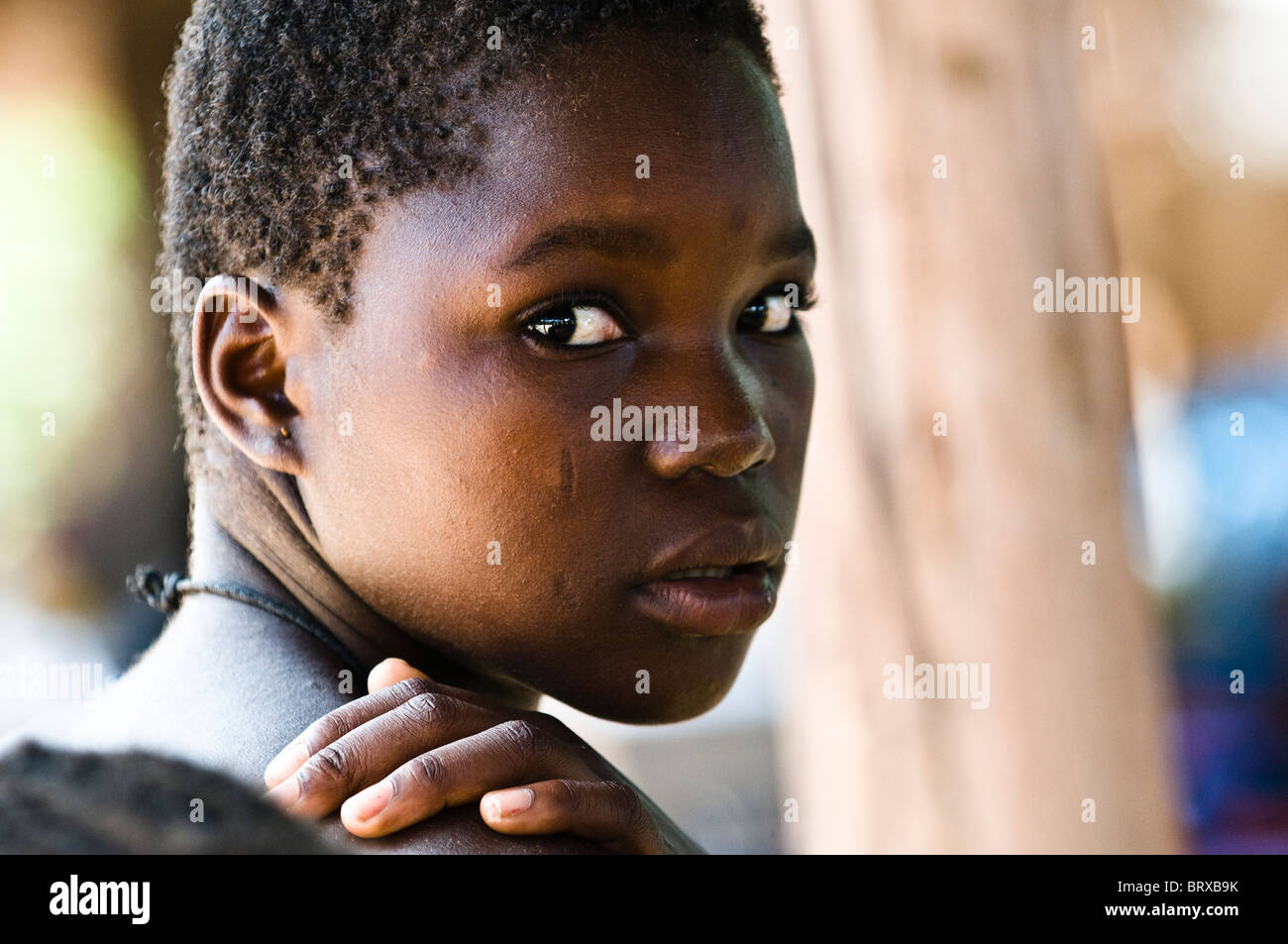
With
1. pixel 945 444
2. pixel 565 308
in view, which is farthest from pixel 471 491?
pixel 945 444

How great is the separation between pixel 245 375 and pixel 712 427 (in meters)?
0.49

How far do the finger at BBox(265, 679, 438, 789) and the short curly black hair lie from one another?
391 mm

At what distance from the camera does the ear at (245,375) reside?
4.30 ft

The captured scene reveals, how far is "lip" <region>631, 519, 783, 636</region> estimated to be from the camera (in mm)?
1279

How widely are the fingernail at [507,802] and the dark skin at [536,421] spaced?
0.31ft

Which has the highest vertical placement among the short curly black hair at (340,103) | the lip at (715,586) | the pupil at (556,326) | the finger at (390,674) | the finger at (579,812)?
the short curly black hair at (340,103)

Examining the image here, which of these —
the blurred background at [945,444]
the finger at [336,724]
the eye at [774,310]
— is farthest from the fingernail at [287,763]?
the blurred background at [945,444]

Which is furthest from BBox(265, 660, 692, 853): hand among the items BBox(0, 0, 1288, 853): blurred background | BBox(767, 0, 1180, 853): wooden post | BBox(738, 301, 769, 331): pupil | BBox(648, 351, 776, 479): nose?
BBox(767, 0, 1180, 853): wooden post

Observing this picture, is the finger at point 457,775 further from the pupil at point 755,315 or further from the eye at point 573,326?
the pupil at point 755,315

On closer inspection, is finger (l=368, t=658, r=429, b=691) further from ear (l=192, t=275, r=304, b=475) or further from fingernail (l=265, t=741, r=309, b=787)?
ear (l=192, t=275, r=304, b=475)

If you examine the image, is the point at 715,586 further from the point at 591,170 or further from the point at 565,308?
the point at 591,170

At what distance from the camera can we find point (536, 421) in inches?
48.3

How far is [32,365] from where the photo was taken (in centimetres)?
459
